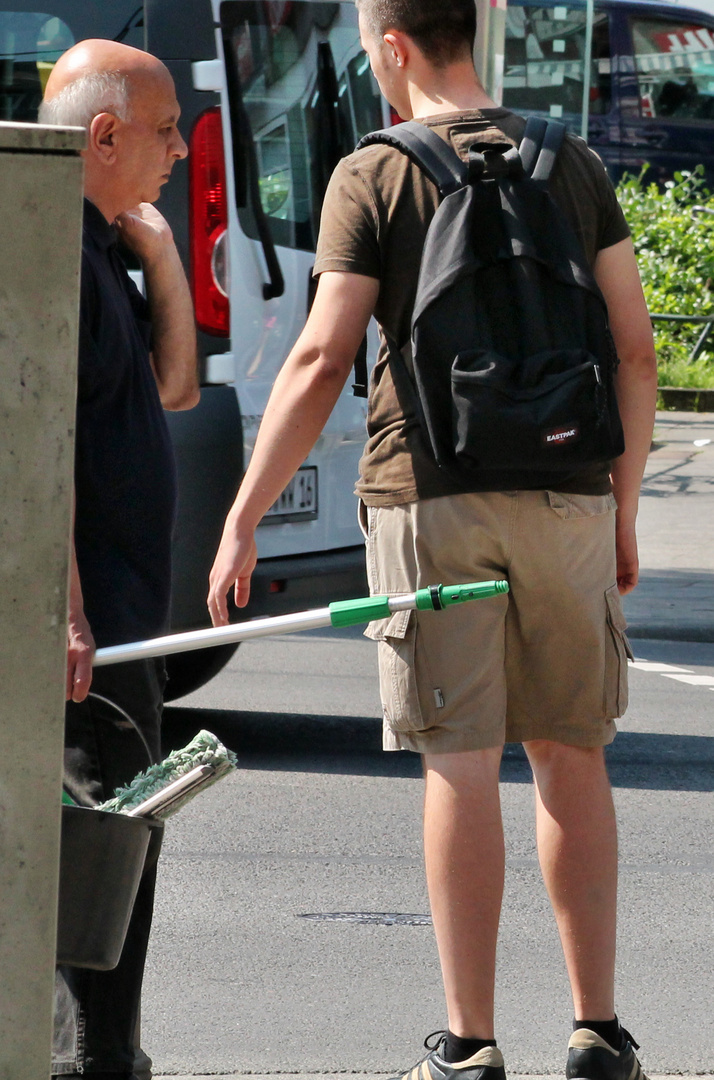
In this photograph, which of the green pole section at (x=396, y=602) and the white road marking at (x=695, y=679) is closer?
the green pole section at (x=396, y=602)

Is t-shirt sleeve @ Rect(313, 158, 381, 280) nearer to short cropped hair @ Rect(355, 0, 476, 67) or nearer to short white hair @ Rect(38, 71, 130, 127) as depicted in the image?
short cropped hair @ Rect(355, 0, 476, 67)

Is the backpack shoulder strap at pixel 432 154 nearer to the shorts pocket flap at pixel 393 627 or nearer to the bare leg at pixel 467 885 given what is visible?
the shorts pocket flap at pixel 393 627

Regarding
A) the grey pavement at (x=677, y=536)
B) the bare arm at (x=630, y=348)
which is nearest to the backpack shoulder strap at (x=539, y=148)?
the bare arm at (x=630, y=348)

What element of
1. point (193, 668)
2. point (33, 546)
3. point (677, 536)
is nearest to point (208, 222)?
point (193, 668)

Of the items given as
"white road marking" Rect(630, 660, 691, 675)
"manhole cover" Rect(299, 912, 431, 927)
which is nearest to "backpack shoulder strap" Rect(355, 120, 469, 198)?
"manhole cover" Rect(299, 912, 431, 927)

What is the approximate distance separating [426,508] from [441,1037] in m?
0.95

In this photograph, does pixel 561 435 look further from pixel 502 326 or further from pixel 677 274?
pixel 677 274

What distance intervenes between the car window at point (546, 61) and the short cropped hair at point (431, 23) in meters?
6.99

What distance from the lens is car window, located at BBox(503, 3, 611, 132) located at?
9992 millimetres

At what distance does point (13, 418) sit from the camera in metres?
1.74

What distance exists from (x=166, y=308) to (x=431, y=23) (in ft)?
2.33

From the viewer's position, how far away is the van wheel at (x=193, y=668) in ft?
19.0

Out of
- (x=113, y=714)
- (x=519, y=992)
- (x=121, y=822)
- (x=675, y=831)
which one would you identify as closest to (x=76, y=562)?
(x=113, y=714)

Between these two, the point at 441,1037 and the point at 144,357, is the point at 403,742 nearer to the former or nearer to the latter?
the point at 441,1037
